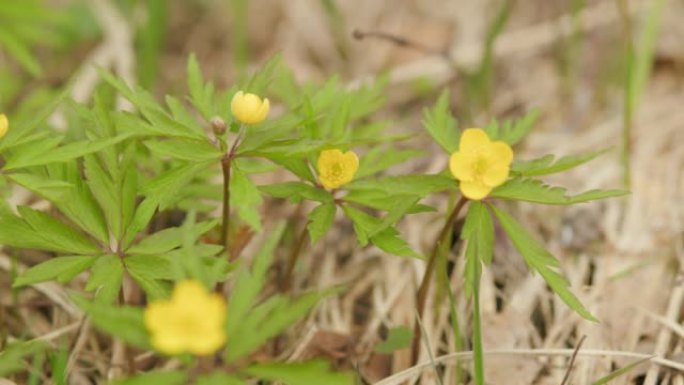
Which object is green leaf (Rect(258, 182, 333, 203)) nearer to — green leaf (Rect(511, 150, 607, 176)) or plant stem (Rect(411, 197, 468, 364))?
plant stem (Rect(411, 197, 468, 364))

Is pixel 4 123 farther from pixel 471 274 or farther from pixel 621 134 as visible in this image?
pixel 621 134

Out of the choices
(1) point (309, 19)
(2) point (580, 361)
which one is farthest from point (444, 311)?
(1) point (309, 19)

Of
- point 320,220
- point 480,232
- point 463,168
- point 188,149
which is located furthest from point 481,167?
point 188,149

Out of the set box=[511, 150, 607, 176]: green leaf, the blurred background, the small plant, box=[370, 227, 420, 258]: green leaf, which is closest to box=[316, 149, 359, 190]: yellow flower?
the small plant

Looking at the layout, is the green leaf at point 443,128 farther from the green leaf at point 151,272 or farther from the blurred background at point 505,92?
the green leaf at point 151,272

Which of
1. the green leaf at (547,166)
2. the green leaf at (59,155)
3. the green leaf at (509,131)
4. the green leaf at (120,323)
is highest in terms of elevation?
the green leaf at (509,131)

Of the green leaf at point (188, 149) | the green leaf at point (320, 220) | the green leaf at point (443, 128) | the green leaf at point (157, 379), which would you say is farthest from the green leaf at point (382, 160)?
the green leaf at point (157, 379)
